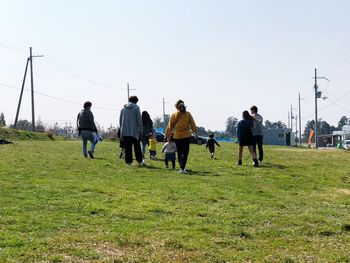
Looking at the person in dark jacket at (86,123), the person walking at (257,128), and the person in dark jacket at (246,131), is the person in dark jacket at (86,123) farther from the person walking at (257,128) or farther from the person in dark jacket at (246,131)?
the person walking at (257,128)

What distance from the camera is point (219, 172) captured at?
11086 mm

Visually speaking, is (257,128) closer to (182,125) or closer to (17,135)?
(182,125)

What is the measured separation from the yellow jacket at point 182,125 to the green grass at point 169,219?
80.6 inches

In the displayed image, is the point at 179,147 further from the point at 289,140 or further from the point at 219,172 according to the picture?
the point at 289,140

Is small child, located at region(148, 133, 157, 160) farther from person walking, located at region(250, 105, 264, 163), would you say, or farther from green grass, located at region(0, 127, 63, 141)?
green grass, located at region(0, 127, 63, 141)

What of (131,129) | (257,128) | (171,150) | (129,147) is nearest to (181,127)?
(171,150)

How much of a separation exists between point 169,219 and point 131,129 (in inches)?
265

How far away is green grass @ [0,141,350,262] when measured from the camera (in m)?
4.25

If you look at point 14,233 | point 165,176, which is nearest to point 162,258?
point 14,233

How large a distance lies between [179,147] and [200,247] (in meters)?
6.69

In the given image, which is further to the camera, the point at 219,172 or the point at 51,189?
the point at 219,172

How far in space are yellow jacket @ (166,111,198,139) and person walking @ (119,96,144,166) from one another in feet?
3.94

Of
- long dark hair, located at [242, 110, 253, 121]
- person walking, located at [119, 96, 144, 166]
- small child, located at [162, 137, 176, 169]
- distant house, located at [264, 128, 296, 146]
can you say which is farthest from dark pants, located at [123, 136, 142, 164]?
distant house, located at [264, 128, 296, 146]

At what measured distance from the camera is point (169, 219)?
5.53 meters
